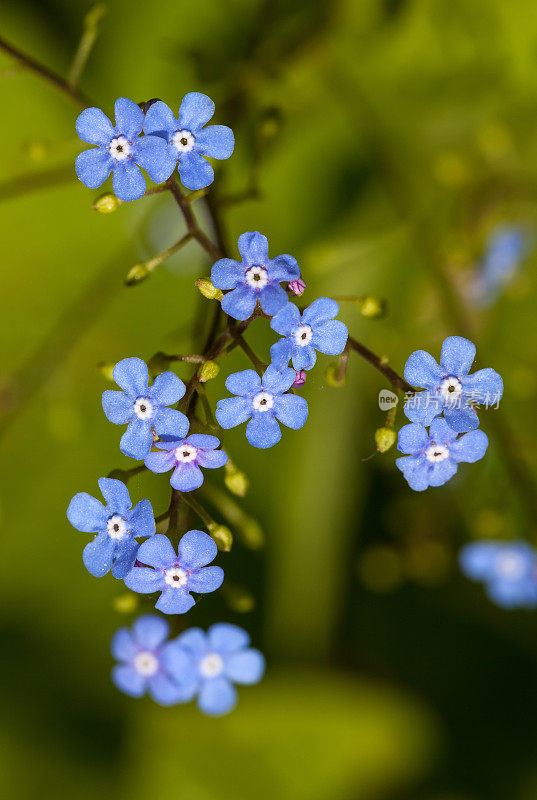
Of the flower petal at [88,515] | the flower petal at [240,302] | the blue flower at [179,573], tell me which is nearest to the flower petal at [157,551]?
the blue flower at [179,573]

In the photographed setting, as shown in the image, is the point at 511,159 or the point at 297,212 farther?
the point at 297,212

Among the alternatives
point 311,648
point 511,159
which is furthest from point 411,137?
point 311,648

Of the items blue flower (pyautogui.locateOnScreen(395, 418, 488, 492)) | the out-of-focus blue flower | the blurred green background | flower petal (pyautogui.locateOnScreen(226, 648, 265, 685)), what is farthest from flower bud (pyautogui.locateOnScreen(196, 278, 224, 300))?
the out-of-focus blue flower

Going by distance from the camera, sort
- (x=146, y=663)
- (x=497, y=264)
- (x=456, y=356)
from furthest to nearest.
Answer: (x=497, y=264), (x=146, y=663), (x=456, y=356)

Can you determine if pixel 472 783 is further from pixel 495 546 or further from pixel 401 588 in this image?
pixel 495 546

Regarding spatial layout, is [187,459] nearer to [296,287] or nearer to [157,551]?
[157,551]

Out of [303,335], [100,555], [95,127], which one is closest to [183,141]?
[95,127]
